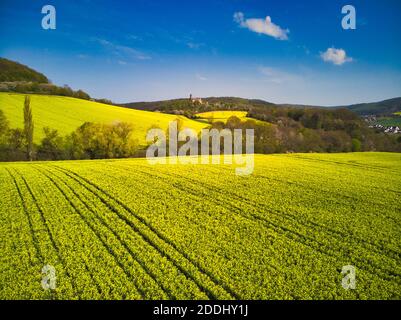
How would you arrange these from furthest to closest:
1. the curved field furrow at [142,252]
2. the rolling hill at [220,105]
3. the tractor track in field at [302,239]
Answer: the rolling hill at [220,105] → the tractor track in field at [302,239] → the curved field furrow at [142,252]

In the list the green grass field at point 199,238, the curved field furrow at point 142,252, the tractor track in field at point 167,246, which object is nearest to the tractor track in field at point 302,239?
the green grass field at point 199,238

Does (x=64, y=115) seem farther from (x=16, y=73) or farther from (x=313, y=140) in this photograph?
(x=313, y=140)

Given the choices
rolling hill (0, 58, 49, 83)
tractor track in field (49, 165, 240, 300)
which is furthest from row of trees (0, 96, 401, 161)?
rolling hill (0, 58, 49, 83)

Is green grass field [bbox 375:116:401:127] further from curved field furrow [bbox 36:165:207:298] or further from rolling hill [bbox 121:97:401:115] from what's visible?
curved field furrow [bbox 36:165:207:298]

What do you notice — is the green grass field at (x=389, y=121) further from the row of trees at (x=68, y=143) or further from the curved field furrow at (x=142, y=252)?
the curved field furrow at (x=142, y=252)
